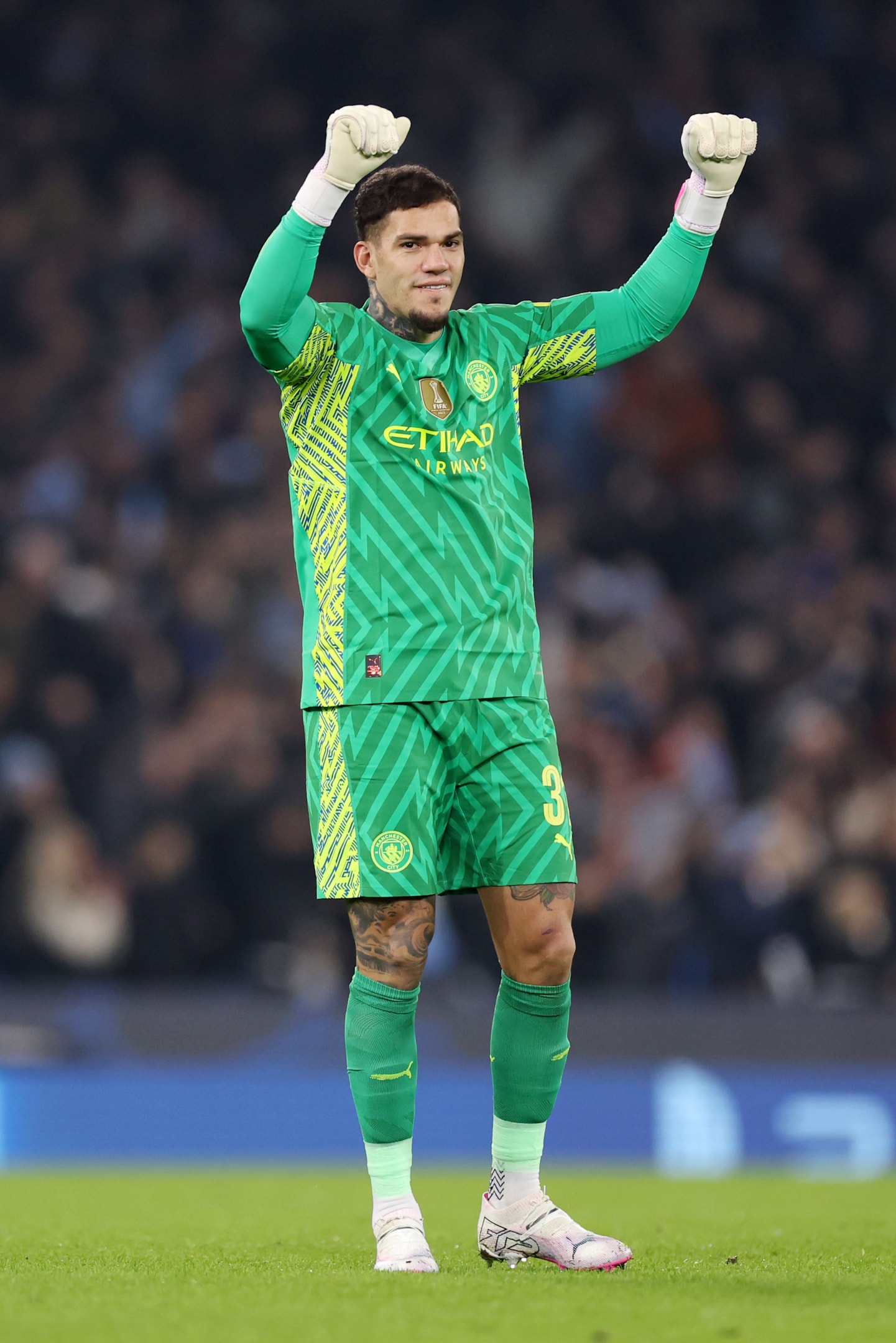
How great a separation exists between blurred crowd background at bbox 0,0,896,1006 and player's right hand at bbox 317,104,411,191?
543 cm

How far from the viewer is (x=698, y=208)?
407 cm

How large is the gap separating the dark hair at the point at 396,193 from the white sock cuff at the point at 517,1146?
1.86m

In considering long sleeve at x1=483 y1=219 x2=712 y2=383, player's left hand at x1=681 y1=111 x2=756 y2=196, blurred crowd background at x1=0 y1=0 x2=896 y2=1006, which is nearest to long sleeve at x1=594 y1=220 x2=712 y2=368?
long sleeve at x1=483 y1=219 x2=712 y2=383

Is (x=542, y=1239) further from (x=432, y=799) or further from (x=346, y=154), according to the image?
(x=346, y=154)

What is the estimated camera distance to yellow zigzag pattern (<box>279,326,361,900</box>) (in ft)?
12.3

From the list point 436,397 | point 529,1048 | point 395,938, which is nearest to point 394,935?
point 395,938

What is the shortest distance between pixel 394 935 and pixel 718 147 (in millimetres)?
1789

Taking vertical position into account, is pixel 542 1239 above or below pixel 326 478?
below

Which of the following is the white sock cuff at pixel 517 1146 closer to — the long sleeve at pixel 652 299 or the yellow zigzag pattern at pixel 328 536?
the yellow zigzag pattern at pixel 328 536

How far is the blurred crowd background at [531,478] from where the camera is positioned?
8719mm

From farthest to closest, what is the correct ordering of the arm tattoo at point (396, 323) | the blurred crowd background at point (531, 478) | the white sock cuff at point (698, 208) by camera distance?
the blurred crowd background at point (531, 478) < the white sock cuff at point (698, 208) < the arm tattoo at point (396, 323)

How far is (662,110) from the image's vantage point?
11.3 metres

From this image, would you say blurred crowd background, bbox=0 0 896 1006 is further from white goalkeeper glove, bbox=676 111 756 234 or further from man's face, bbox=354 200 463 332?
man's face, bbox=354 200 463 332

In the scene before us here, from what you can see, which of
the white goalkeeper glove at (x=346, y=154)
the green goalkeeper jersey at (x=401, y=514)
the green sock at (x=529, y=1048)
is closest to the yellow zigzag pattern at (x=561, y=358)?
the green goalkeeper jersey at (x=401, y=514)
